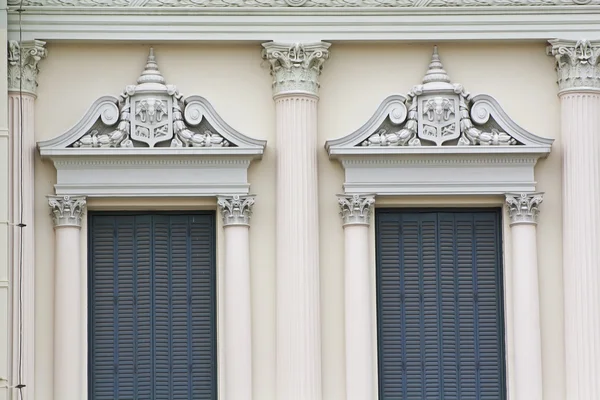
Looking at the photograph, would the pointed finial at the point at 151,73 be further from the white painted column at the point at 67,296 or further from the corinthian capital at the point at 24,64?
the white painted column at the point at 67,296

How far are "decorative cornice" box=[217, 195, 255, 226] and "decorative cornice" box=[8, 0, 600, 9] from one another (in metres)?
2.30

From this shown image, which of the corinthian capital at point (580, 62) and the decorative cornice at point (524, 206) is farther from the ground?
the corinthian capital at point (580, 62)

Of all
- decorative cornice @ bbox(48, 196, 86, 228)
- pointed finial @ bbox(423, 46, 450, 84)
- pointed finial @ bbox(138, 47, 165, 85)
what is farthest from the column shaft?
pointed finial @ bbox(423, 46, 450, 84)

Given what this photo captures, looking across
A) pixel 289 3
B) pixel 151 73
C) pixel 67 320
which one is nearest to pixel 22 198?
pixel 67 320

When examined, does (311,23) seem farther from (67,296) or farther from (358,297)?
(67,296)

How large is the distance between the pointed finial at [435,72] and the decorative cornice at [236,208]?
2.58m

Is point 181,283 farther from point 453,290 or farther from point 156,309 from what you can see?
point 453,290

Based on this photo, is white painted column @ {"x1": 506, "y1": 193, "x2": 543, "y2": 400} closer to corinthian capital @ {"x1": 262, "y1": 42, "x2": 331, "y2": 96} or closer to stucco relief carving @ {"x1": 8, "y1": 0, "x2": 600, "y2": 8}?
stucco relief carving @ {"x1": 8, "y1": 0, "x2": 600, "y2": 8}

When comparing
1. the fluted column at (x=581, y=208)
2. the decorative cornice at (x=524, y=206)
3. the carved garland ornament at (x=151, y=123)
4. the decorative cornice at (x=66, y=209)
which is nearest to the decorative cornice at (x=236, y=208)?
the carved garland ornament at (x=151, y=123)

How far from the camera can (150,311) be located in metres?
24.7

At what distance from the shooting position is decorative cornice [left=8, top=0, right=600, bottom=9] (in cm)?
2478

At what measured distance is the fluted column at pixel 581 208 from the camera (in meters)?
24.4

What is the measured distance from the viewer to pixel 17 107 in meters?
24.6

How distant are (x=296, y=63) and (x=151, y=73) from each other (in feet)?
5.68
